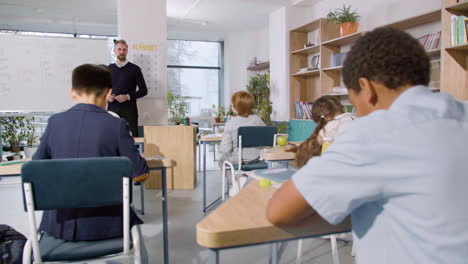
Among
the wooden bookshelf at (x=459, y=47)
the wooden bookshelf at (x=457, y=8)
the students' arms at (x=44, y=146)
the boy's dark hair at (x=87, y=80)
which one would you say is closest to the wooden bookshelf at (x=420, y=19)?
the wooden bookshelf at (x=457, y=8)

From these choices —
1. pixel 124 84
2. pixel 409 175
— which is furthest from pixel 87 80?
pixel 124 84

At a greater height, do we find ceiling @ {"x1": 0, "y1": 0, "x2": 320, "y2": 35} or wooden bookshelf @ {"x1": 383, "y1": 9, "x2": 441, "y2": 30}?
ceiling @ {"x1": 0, "y1": 0, "x2": 320, "y2": 35}

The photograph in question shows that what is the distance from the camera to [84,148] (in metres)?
1.41

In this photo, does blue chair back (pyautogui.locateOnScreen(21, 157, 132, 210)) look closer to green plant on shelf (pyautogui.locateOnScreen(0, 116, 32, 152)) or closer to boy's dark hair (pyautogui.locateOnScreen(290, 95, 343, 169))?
boy's dark hair (pyautogui.locateOnScreen(290, 95, 343, 169))

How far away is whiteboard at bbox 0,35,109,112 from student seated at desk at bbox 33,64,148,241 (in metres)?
1.90

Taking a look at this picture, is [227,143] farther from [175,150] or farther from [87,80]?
[87,80]

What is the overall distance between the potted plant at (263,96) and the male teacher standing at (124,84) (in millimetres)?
2976

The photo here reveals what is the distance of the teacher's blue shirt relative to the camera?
2.02ft

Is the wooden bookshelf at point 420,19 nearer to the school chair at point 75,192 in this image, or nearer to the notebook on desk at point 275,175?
the notebook on desk at point 275,175

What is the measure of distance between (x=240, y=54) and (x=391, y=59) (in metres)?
7.92

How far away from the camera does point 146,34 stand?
4316mm

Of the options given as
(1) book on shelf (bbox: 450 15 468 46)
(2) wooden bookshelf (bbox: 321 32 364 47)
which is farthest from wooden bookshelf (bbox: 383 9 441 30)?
(2) wooden bookshelf (bbox: 321 32 364 47)

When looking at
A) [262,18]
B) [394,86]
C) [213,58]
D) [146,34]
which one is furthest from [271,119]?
[394,86]

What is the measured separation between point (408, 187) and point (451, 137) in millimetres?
120
